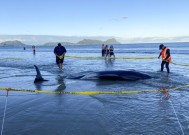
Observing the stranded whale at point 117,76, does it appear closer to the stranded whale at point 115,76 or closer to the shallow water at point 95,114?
the stranded whale at point 115,76

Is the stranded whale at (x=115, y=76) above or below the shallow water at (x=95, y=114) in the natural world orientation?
above

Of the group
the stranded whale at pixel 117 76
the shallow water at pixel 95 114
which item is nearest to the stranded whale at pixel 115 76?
the stranded whale at pixel 117 76

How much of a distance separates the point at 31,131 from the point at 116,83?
26.4ft

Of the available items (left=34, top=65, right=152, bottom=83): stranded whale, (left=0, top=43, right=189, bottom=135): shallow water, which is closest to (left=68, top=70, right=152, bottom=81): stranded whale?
(left=34, top=65, right=152, bottom=83): stranded whale

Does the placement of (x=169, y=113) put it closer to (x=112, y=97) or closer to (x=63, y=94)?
(x=112, y=97)

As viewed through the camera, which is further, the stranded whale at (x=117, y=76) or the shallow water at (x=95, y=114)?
the stranded whale at (x=117, y=76)

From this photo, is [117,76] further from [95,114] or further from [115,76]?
[95,114]

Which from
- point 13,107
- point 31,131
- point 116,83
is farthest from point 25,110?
point 116,83

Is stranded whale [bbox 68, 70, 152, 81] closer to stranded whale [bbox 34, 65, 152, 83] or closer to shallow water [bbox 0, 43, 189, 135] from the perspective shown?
stranded whale [bbox 34, 65, 152, 83]

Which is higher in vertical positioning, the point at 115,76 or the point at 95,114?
the point at 115,76

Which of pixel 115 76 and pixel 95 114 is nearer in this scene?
pixel 95 114

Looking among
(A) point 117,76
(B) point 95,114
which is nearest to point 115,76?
(A) point 117,76

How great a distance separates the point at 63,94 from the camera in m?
11.3

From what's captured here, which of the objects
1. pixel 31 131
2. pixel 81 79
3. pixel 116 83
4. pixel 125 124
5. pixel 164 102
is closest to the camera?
pixel 31 131
